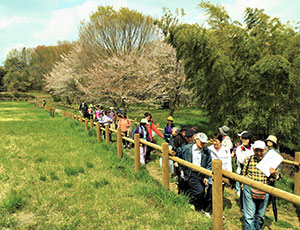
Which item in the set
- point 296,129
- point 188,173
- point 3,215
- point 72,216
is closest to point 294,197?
point 188,173

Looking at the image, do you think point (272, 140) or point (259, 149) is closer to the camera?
point (259, 149)

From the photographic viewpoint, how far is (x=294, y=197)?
7.30 ft

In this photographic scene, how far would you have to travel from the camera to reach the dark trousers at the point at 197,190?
3.74m

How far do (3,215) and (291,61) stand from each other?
9109 millimetres

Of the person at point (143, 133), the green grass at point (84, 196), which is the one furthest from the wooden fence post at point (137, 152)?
the person at point (143, 133)

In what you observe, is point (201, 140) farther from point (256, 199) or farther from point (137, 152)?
point (137, 152)

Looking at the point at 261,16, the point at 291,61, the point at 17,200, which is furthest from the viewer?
the point at 261,16

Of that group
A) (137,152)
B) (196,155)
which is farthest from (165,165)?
(137,152)

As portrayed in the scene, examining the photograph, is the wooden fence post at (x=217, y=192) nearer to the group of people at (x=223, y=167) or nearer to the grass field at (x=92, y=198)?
the grass field at (x=92, y=198)

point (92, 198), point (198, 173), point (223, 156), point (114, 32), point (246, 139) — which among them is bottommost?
point (92, 198)

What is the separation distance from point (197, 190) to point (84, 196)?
2.07 meters

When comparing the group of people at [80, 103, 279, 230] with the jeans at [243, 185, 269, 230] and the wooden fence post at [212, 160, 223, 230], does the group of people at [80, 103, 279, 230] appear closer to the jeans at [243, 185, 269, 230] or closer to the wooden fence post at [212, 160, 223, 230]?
the jeans at [243, 185, 269, 230]

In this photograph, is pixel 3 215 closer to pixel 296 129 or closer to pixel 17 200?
pixel 17 200

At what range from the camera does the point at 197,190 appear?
12.3ft
